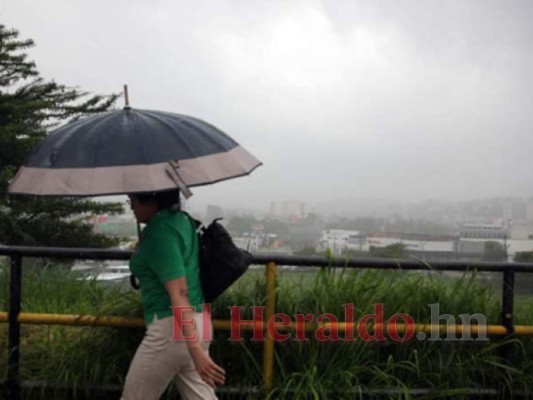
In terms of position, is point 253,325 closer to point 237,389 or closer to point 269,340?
point 269,340

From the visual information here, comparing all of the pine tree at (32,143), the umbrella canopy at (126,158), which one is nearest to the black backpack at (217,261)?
the umbrella canopy at (126,158)

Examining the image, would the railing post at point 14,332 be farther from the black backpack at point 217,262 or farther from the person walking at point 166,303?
the black backpack at point 217,262

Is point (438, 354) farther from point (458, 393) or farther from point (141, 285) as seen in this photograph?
point (141, 285)

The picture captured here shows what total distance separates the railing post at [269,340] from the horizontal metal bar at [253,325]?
8cm

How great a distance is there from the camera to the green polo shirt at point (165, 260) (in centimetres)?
240

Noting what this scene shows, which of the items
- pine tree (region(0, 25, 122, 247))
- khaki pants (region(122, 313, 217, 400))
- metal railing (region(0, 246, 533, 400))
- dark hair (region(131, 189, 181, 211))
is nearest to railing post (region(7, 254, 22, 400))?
metal railing (region(0, 246, 533, 400))

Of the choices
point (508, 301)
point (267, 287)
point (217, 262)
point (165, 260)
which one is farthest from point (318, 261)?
point (165, 260)

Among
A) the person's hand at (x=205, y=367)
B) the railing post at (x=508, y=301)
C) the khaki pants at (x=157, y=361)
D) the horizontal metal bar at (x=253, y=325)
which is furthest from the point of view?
the railing post at (x=508, y=301)

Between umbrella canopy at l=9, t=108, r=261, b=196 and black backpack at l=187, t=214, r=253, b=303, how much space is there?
0.29 metres

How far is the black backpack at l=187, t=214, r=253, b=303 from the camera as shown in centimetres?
266

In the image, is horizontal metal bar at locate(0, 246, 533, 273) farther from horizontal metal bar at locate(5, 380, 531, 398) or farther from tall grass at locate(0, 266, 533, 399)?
horizontal metal bar at locate(5, 380, 531, 398)

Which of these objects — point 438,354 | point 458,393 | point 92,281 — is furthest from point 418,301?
point 92,281

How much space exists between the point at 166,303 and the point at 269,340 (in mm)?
983

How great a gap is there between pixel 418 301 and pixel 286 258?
0.91 m
